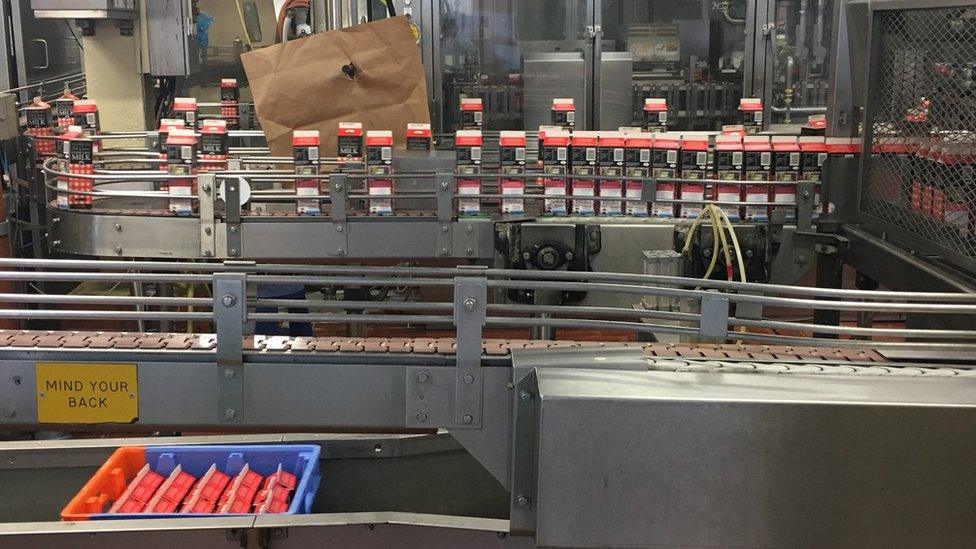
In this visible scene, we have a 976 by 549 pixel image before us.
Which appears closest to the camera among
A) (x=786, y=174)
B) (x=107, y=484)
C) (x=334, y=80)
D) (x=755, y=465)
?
(x=755, y=465)

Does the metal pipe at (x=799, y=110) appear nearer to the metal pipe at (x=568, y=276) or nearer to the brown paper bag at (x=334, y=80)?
the brown paper bag at (x=334, y=80)

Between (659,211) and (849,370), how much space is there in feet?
5.64

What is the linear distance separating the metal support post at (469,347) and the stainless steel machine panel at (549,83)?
433cm

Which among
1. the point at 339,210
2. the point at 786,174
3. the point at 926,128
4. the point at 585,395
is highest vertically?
the point at 926,128

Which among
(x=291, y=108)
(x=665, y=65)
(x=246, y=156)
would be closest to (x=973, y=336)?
(x=291, y=108)

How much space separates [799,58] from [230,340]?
16.6 ft

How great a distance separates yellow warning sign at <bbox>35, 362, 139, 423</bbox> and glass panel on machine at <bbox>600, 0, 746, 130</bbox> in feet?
14.8

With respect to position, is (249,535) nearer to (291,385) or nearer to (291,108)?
(291,385)

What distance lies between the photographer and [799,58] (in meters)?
5.87

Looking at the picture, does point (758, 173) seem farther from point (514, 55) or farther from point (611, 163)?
point (514, 55)

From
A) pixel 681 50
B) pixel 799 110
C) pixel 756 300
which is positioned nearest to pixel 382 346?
pixel 756 300

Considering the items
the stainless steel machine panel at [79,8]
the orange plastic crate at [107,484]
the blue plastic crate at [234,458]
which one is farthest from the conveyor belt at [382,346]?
the stainless steel machine panel at [79,8]

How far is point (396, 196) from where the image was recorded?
3.23 m

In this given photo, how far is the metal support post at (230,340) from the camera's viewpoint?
1.51 metres
